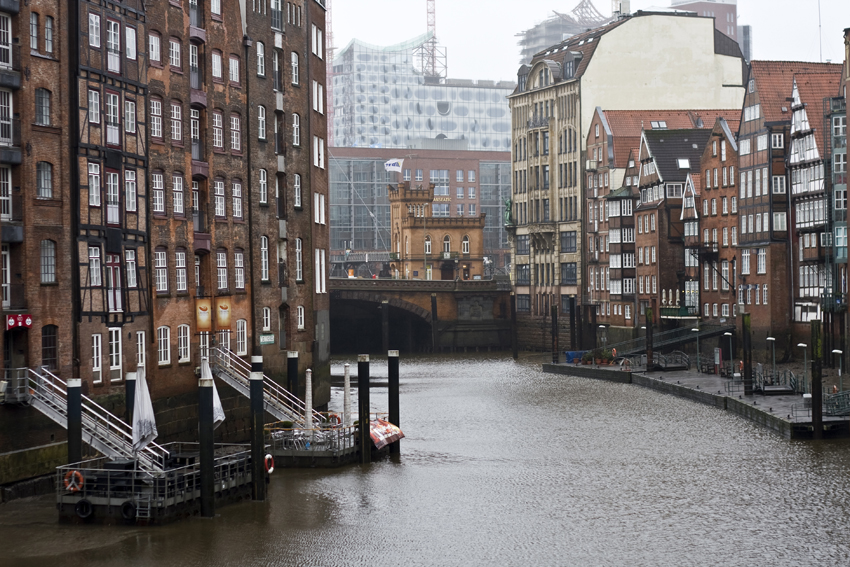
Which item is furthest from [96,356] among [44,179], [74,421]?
[74,421]

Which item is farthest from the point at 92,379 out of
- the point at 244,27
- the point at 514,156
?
the point at 514,156

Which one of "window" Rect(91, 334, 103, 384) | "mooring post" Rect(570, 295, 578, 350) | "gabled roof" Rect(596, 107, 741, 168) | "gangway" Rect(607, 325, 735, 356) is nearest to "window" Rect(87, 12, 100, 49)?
"window" Rect(91, 334, 103, 384)

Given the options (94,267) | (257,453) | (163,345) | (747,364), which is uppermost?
(94,267)

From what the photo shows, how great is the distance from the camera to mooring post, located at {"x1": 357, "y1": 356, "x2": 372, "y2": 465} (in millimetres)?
53188

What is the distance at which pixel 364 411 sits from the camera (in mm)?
53469

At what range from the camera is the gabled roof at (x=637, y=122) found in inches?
4966

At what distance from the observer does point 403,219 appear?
168 metres

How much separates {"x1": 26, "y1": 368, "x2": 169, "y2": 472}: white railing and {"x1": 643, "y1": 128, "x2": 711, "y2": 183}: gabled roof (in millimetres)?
71478

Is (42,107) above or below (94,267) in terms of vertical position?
above

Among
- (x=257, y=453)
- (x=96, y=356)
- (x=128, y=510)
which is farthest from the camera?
(x=96, y=356)

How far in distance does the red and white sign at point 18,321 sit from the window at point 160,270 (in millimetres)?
10422

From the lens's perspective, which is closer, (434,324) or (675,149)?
(675,149)

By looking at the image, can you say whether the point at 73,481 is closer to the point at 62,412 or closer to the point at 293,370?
the point at 62,412

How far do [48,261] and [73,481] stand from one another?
9.37 m
